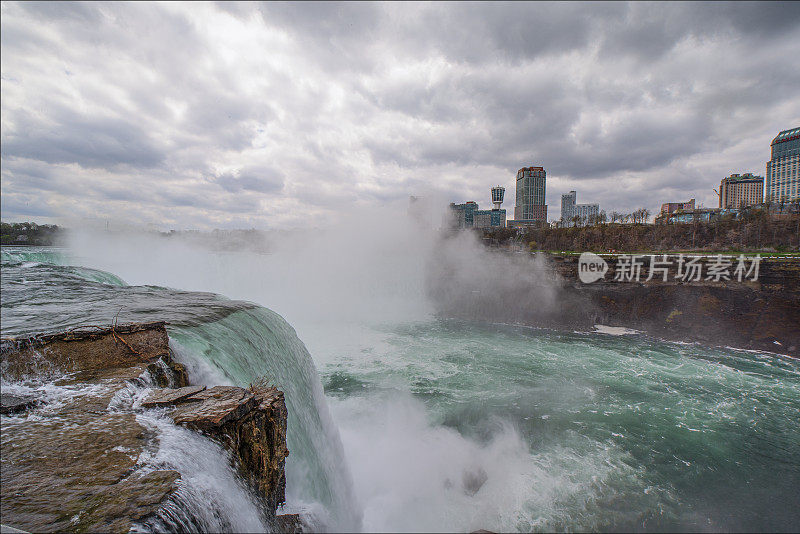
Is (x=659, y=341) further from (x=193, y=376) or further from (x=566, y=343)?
(x=193, y=376)

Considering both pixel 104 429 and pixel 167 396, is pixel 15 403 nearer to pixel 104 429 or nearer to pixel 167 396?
pixel 104 429

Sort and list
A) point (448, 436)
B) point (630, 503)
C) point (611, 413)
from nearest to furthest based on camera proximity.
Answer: point (630, 503) < point (448, 436) < point (611, 413)

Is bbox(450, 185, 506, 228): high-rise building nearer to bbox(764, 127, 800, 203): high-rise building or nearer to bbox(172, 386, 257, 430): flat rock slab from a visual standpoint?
bbox(764, 127, 800, 203): high-rise building

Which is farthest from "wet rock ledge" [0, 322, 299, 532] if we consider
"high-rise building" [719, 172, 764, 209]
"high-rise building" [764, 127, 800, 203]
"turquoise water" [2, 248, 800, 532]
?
"high-rise building" [719, 172, 764, 209]

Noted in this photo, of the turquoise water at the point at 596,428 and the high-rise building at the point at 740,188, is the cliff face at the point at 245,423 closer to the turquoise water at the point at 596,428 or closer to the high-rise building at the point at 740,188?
the turquoise water at the point at 596,428

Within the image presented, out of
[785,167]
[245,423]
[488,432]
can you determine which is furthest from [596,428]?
[785,167]

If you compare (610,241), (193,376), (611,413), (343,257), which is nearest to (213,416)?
(193,376)
